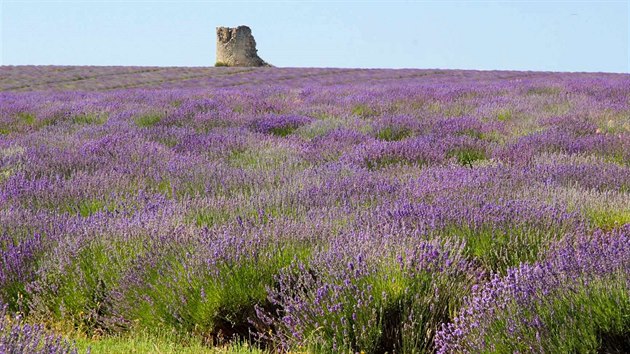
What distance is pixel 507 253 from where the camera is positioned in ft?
9.72

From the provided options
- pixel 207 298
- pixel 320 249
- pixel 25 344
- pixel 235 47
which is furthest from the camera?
pixel 235 47

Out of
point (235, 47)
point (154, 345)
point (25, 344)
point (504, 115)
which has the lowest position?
point (154, 345)

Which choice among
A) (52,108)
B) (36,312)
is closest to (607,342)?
(36,312)

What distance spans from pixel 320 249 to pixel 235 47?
97.4 ft

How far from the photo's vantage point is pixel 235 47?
3172 centimetres

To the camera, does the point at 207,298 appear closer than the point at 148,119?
Yes

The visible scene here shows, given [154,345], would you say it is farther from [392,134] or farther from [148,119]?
[148,119]

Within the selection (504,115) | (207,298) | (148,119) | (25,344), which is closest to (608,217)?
(207,298)

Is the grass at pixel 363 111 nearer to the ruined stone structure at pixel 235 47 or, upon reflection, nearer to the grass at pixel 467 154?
the grass at pixel 467 154

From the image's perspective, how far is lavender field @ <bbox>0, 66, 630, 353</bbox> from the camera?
7.27 feet

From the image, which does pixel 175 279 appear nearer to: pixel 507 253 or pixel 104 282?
pixel 104 282

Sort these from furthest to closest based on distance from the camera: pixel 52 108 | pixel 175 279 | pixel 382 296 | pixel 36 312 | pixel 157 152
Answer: pixel 52 108, pixel 157 152, pixel 36 312, pixel 175 279, pixel 382 296

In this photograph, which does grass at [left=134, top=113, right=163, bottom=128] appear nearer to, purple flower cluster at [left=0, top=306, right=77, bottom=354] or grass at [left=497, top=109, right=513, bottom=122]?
grass at [left=497, top=109, right=513, bottom=122]

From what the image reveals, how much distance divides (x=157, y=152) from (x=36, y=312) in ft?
9.56
